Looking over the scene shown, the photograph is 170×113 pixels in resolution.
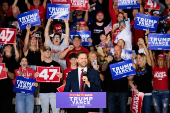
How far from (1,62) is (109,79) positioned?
2.21m

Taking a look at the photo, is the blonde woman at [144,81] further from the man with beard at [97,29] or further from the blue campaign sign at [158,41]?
the man with beard at [97,29]

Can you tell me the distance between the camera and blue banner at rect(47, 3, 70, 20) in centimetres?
599

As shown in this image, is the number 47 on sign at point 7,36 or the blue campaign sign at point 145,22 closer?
the number 47 on sign at point 7,36

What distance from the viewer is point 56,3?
21.2ft

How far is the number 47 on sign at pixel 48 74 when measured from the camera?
4879 mm

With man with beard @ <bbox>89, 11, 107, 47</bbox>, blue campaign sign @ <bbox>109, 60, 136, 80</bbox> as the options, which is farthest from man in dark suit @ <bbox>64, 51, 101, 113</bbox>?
man with beard @ <bbox>89, 11, 107, 47</bbox>

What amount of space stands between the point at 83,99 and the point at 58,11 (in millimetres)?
3570

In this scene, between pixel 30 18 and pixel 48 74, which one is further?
pixel 30 18

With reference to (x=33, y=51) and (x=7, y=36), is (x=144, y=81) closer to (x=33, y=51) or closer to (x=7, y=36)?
(x=33, y=51)

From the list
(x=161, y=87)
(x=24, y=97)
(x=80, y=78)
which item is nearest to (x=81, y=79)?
(x=80, y=78)

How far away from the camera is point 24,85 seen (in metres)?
4.92

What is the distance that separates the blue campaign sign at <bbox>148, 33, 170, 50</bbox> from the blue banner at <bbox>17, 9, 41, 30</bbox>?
254cm

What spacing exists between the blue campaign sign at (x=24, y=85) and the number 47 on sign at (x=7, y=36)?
3.60 feet

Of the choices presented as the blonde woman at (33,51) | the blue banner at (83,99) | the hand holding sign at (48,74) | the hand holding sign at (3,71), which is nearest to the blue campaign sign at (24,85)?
the hand holding sign at (48,74)
